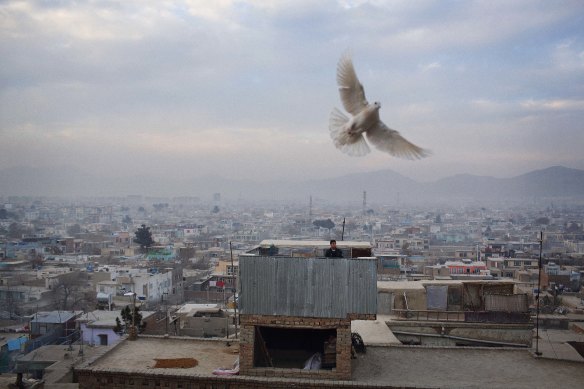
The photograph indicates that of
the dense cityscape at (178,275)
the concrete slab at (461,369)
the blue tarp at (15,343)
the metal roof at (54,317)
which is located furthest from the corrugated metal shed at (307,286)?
the metal roof at (54,317)

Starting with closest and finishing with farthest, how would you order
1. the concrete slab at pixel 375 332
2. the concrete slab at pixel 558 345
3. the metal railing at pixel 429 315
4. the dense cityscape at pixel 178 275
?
the concrete slab at pixel 375 332 < the concrete slab at pixel 558 345 < the metal railing at pixel 429 315 < the dense cityscape at pixel 178 275

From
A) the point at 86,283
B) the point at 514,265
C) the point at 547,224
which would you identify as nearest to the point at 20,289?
the point at 86,283

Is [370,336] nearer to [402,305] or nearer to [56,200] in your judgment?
[402,305]

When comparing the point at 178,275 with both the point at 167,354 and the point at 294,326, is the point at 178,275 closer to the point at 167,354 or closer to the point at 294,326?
the point at 167,354

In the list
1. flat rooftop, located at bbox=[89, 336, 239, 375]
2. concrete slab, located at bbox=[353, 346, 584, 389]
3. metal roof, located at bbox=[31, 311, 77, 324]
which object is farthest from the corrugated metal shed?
metal roof, located at bbox=[31, 311, 77, 324]

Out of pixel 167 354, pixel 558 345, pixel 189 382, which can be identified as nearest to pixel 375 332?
pixel 167 354

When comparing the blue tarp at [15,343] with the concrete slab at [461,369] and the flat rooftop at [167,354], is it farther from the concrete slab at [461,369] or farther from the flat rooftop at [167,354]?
the concrete slab at [461,369]

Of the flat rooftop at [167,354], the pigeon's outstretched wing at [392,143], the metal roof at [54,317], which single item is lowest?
the metal roof at [54,317]
